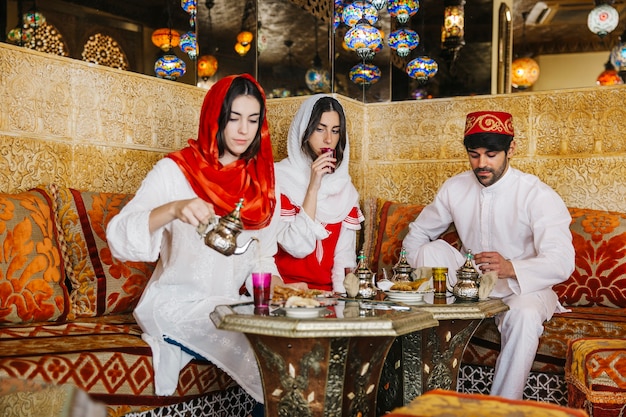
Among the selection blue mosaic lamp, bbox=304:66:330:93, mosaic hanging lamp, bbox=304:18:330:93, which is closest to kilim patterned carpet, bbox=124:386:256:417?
mosaic hanging lamp, bbox=304:18:330:93

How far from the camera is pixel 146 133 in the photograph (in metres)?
4.36

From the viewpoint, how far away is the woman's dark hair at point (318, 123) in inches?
164

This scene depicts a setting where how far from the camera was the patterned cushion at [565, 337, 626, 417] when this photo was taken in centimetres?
275

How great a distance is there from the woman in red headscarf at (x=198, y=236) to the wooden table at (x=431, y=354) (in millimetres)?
601

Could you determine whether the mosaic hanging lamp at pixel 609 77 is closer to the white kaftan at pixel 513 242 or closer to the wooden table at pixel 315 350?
the white kaftan at pixel 513 242

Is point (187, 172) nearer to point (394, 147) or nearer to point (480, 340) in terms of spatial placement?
point (480, 340)

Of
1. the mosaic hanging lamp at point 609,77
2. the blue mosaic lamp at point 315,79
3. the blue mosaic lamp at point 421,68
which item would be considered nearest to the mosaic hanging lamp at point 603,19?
the mosaic hanging lamp at point 609,77

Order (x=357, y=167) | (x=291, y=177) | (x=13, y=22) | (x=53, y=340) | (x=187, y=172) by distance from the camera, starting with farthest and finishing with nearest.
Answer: (x=357, y=167), (x=13, y=22), (x=291, y=177), (x=187, y=172), (x=53, y=340)

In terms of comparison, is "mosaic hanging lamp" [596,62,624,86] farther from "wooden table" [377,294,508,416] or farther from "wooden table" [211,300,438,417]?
"wooden table" [211,300,438,417]


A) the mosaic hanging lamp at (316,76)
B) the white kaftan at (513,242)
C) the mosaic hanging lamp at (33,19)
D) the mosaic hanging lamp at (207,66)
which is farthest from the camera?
the mosaic hanging lamp at (316,76)

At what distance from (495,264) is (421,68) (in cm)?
283

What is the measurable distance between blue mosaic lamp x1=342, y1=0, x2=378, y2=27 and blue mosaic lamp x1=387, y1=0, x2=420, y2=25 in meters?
0.35

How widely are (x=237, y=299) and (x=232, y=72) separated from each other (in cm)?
325

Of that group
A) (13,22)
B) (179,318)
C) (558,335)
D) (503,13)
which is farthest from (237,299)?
(503,13)
